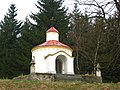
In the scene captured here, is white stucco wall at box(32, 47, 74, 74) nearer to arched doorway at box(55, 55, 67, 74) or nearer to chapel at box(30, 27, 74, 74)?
chapel at box(30, 27, 74, 74)

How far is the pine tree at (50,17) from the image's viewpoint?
36737mm

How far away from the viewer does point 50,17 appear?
38.4 metres

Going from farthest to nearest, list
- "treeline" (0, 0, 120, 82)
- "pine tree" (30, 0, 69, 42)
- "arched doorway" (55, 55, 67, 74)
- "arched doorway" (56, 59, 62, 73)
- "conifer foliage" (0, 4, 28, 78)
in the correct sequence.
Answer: "pine tree" (30, 0, 69, 42)
"conifer foliage" (0, 4, 28, 78)
"treeline" (0, 0, 120, 82)
"arched doorway" (56, 59, 62, 73)
"arched doorway" (55, 55, 67, 74)

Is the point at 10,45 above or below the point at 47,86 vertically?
above

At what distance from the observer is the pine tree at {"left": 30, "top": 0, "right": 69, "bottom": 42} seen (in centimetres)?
3674

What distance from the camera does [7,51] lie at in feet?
117

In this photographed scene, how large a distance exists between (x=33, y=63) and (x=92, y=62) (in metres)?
10.7

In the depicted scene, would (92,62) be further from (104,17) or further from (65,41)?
(104,17)

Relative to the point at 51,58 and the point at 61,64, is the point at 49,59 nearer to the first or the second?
the point at 51,58

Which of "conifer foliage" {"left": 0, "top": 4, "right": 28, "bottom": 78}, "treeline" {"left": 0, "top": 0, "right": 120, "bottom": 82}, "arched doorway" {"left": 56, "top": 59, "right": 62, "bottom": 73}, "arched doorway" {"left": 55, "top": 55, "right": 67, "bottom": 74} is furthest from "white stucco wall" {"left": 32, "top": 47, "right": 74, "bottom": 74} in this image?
"conifer foliage" {"left": 0, "top": 4, "right": 28, "bottom": 78}

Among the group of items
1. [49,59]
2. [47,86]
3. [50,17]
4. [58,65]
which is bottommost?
[47,86]

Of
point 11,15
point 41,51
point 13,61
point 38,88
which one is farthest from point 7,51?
point 38,88

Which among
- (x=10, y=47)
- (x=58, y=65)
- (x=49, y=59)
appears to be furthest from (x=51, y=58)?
(x=10, y=47)

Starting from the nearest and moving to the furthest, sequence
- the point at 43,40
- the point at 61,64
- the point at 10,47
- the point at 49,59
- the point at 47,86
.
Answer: the point at 47,86, the point at 49,59, the point at 61,64, the point at 43,40, the point at 10,47
